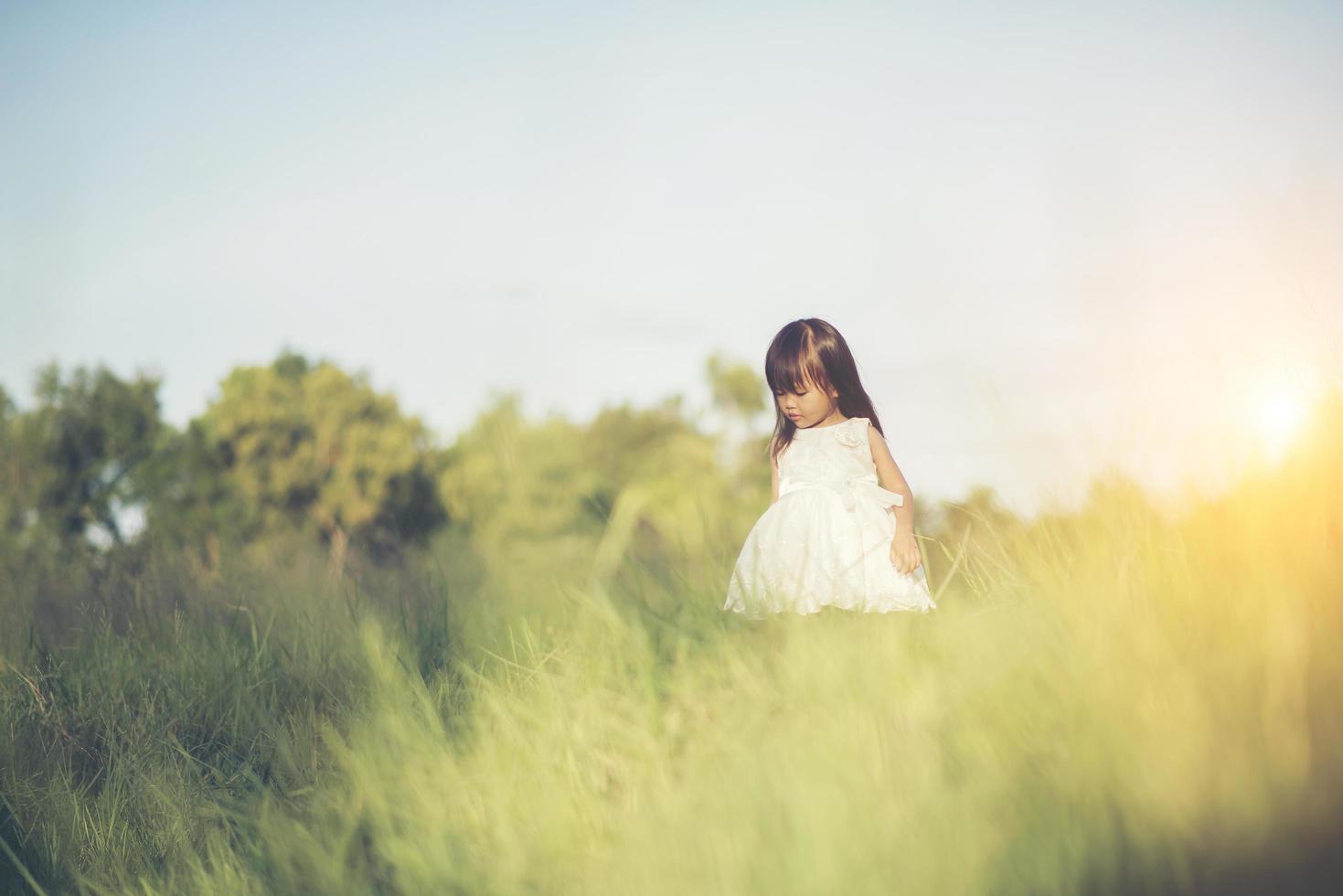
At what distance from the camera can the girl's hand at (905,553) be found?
343cm

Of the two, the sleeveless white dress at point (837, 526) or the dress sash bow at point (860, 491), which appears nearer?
the sleeveless white dress at point (837, 526)

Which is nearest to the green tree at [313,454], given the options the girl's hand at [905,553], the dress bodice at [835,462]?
the dress bodice at [835,462]

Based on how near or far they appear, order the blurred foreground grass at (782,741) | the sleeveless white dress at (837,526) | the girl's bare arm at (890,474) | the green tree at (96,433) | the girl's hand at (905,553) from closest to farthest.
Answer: the blurred foreground grass at (782,741) → the sleeveless white dress at (837,526) → the girl's hand at (905,553) → the girl's bare arm at (890,474) → the green tree at (96,433)

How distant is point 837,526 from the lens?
3766mm

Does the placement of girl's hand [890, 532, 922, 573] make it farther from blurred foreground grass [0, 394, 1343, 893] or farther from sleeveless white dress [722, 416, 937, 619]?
blurred foreground grass [0, 394, 1343, 893]

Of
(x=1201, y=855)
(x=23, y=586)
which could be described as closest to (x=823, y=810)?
(x=1201, y=855)

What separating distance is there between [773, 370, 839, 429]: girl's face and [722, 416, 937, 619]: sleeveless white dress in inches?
2.2

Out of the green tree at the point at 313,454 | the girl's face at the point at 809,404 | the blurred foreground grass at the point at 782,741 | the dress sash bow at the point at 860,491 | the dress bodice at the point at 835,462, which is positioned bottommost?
the blurred foreground grass at the point at 782,741

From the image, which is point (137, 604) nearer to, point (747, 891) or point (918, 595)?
point (918, 595)

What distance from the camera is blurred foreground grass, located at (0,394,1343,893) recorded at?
161cm

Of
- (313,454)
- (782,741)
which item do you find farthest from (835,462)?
(313,454)

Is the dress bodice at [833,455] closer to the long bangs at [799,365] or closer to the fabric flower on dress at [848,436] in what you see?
the fabric flower on dress at [848,436]

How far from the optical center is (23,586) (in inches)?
227

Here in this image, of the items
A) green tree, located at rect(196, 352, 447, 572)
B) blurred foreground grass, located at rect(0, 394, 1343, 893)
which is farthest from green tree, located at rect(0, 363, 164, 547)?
blurred foreground grass, located at rect(0, 394, 1343, 893)
